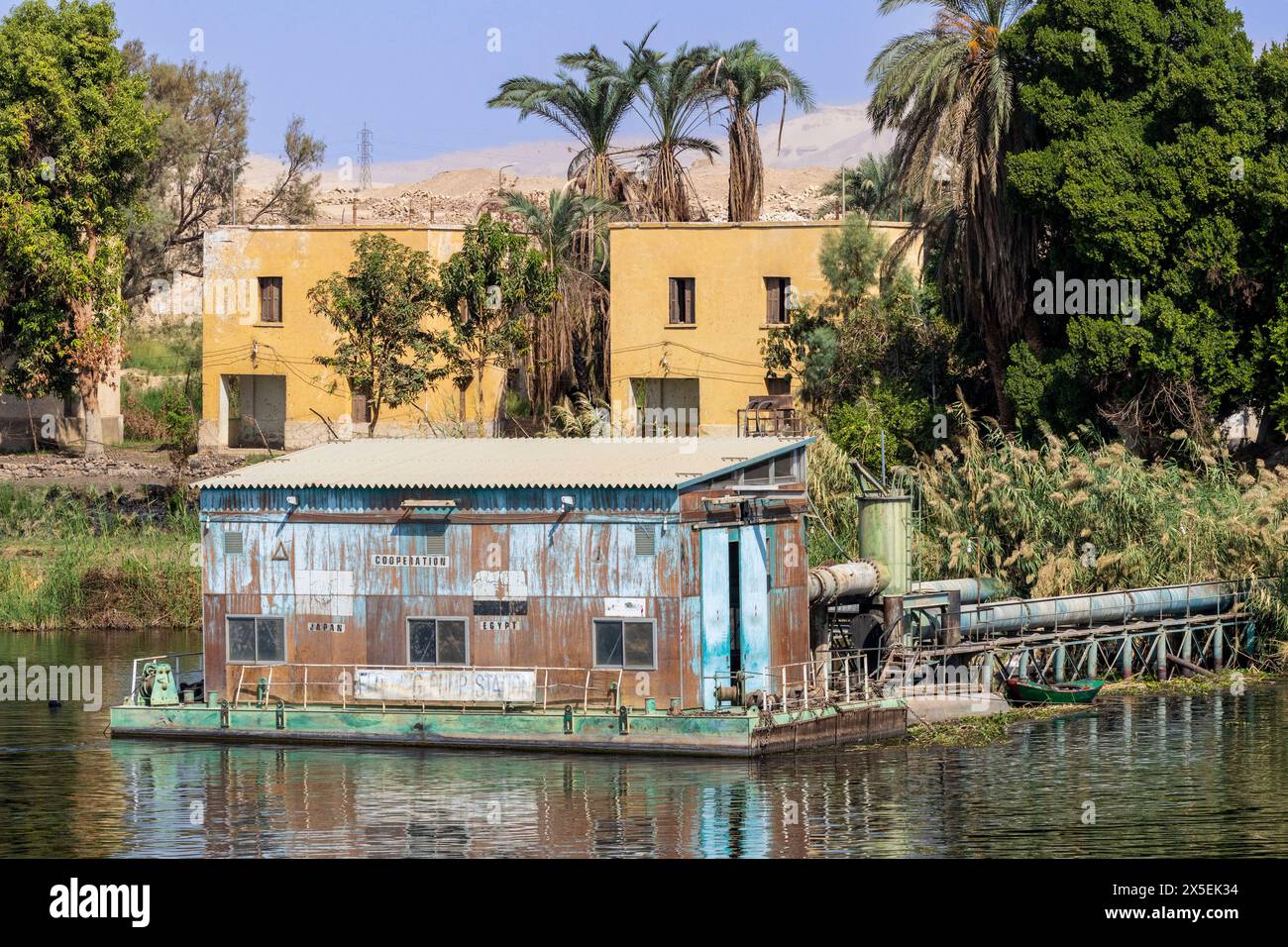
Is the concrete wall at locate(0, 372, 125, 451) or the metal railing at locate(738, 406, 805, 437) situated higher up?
the concrete wall at locate(0, 372, 125, 451)

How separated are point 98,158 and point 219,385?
1022 centimetres

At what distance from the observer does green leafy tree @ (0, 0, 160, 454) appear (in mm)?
78875

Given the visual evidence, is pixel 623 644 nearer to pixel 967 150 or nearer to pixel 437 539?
pixel 437 539

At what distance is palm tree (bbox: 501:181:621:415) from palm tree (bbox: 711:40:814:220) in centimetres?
517

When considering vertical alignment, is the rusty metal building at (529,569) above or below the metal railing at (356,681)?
above

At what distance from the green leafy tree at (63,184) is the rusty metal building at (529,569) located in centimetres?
3781

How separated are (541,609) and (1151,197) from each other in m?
28.0

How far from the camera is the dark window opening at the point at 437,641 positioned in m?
42.9

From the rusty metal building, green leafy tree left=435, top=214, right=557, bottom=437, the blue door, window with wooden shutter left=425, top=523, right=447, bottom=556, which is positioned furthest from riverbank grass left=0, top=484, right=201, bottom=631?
the blue door

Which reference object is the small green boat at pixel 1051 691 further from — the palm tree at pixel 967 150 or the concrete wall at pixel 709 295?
the concrete wall at pixel 709 295

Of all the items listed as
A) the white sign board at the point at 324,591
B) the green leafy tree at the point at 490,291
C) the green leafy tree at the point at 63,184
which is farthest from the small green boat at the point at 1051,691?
the green leafy tree at the point at 63,184

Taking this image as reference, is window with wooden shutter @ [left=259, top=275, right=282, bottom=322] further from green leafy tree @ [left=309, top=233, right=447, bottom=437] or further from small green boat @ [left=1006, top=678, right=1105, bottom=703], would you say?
small green boat @ [left=1006, top=678, right=1105, bottom=703]
